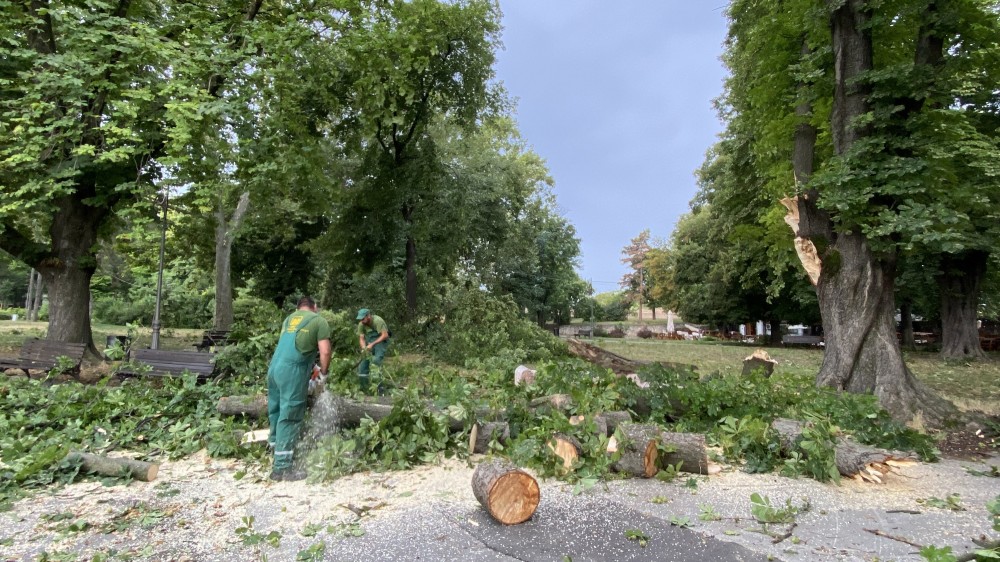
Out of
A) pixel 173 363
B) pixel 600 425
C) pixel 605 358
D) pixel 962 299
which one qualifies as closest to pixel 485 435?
pixel 600 425

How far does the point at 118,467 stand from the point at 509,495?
3.58 m

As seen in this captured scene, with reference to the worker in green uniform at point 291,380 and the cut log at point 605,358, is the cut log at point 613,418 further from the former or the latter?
the cut log at point 605,358

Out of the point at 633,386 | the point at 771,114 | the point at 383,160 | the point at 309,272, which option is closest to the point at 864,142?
the point at 771,114

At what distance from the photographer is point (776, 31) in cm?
1041

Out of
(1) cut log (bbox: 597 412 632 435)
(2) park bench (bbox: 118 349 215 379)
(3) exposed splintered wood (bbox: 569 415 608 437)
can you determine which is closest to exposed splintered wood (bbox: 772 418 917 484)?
(1) cut log (bbox: 597 412 632 435)

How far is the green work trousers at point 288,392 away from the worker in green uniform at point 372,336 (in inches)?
120

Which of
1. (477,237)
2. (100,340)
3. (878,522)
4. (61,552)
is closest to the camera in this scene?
(61,552)

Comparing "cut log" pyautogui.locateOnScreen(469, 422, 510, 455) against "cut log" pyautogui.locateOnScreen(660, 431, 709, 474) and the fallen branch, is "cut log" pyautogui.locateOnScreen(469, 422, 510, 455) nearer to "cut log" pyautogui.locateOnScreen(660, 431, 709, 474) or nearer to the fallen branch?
"cut log" pyautogui.locateOnScreen(660, 431, 709, 474)

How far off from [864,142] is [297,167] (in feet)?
31.0

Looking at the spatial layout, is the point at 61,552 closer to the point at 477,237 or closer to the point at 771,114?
the point at 771,114

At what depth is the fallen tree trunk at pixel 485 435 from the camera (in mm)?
5570

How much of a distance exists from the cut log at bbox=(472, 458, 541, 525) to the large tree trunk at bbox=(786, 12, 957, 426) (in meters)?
6.37

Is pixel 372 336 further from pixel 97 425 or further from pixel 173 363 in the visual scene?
pixel 97 425

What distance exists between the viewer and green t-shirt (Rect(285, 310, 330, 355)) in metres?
5.11
